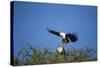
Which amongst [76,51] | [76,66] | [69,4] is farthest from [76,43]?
[69,4]

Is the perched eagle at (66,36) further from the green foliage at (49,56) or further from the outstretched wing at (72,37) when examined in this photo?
the green foliage at (49,56)

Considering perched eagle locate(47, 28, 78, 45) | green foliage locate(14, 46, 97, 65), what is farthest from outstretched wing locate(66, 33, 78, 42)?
green foliage locate(14, 46, 97, 65)

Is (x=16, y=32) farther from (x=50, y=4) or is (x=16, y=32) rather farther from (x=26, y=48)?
(x=50, y=4)

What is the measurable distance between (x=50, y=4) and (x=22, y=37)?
48 cm

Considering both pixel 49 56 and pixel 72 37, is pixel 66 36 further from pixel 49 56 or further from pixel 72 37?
pixel 49 56

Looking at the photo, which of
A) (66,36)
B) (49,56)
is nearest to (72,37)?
(66,36)

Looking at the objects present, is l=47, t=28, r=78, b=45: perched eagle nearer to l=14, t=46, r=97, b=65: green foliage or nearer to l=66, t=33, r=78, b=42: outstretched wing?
l=66, t=33, r=78, b=42: outstretched wing

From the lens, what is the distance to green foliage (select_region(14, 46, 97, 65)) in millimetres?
1958

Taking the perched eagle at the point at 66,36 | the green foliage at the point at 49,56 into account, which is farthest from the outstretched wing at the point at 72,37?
the green foliage at the point at 49,56

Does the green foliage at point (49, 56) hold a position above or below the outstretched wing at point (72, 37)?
below

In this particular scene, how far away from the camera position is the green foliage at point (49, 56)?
1.96 meters

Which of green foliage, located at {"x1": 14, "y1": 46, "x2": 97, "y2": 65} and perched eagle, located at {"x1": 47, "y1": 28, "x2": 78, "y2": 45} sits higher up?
perched eagle, located at {"x1": 47, "y1": 28, "x2": 78, "y2": 45}
